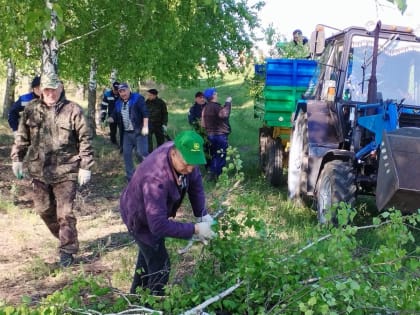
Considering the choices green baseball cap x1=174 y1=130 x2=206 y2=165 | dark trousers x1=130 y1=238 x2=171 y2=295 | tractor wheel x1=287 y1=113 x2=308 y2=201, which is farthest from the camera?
tractor wheel x1=287 y1=113 x2=308 y2=201

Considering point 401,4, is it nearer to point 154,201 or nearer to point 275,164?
point 154,201

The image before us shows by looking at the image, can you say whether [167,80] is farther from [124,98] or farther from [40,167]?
[40,167]

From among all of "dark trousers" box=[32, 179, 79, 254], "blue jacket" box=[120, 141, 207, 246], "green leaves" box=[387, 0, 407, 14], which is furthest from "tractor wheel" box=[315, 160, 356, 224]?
"green leaves" box=[387, 0, 407, 14]

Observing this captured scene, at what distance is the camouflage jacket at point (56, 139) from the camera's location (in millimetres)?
4812

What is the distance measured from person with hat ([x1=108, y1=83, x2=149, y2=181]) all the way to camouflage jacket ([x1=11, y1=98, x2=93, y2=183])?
11.4 ft

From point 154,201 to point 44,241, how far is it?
2.86m

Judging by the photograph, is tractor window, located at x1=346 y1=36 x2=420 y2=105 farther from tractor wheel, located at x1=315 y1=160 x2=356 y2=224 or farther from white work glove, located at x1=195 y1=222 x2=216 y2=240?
white work glove, located at x1=195 y1=222 x2=216 y2=240

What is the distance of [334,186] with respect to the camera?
17.5ft

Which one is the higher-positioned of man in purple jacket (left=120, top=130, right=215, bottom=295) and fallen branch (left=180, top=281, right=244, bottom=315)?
man in purple jacket (left=120, top=130, right=215, bottom=295)

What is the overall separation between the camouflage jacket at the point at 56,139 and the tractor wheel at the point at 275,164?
14.4 ft

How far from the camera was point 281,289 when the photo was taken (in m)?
3.14

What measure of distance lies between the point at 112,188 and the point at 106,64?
2.53 m

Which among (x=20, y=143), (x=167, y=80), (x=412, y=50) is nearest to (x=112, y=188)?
(x=167, y=80)

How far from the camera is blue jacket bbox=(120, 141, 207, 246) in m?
3.22
